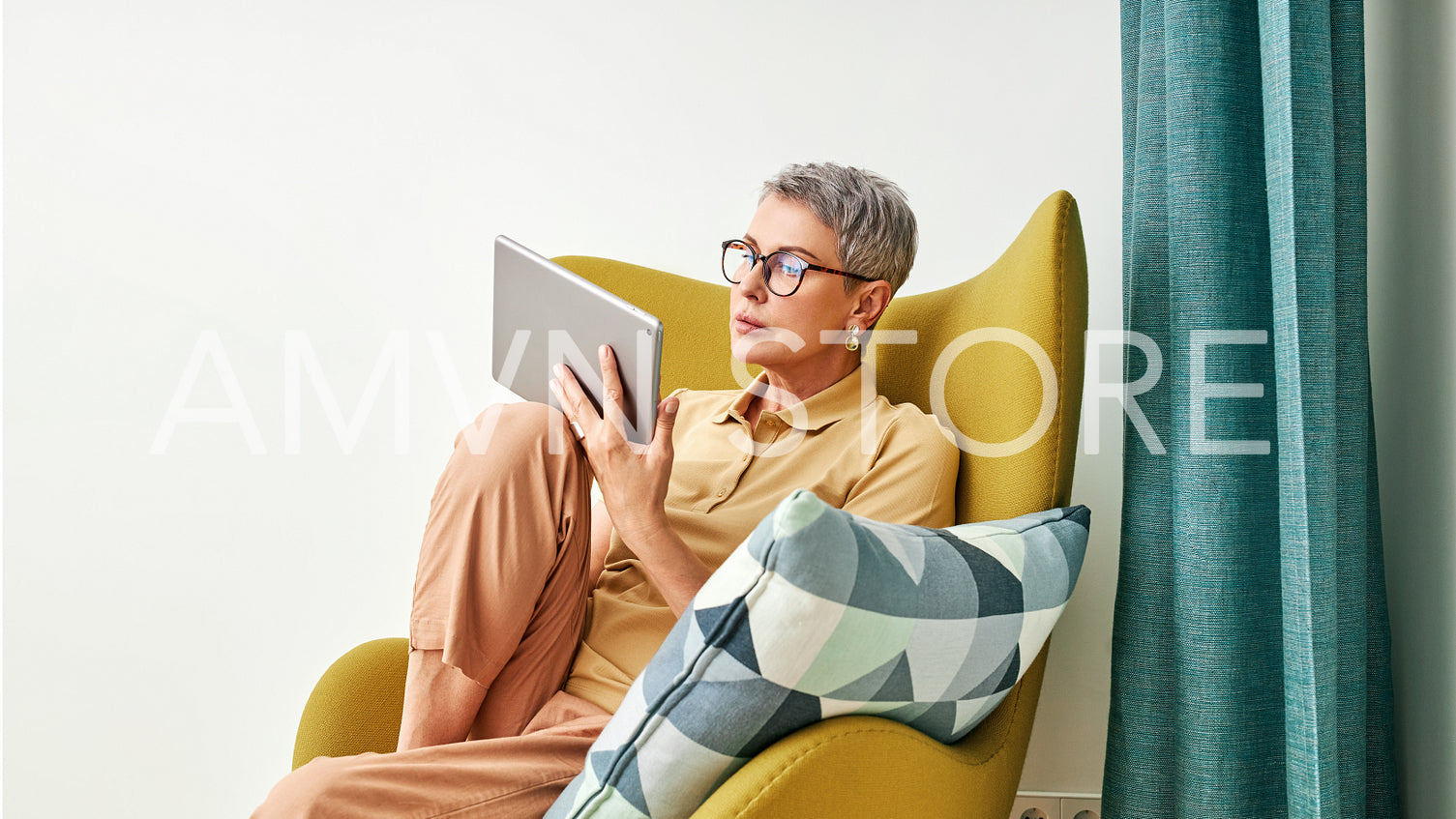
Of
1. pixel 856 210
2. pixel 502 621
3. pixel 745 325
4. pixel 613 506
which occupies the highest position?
pixel 856 210

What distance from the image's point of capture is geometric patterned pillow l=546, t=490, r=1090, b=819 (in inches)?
25.9

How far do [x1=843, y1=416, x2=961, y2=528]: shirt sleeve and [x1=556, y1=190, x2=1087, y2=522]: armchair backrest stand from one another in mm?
34

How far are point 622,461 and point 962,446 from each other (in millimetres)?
443

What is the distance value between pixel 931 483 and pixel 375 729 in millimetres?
811

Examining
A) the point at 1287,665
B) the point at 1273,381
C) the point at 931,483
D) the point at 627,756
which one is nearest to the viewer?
the point at 627,756

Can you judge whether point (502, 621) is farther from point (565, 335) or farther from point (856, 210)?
point (856, 210)

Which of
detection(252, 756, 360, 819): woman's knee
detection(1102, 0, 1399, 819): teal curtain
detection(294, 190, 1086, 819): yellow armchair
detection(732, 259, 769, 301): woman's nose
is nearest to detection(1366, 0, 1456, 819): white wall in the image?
detection(1102, 0, 1399, 819): teal curtain

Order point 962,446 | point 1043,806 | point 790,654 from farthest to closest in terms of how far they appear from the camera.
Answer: point 1043,806 < point 962,446 < point 790,654

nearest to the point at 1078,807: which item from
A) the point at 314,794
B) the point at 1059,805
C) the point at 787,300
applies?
the point at 1059,805

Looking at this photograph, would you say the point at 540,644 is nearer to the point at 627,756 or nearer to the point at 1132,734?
the point at 627,756

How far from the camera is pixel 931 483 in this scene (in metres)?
1.09

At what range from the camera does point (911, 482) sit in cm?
109

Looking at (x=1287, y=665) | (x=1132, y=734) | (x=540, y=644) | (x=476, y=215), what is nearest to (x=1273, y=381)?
(x=1287, y=665)

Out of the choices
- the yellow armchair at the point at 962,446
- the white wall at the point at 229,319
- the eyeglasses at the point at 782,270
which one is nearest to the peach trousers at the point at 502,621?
the yellow armchair at the point at 962,446
